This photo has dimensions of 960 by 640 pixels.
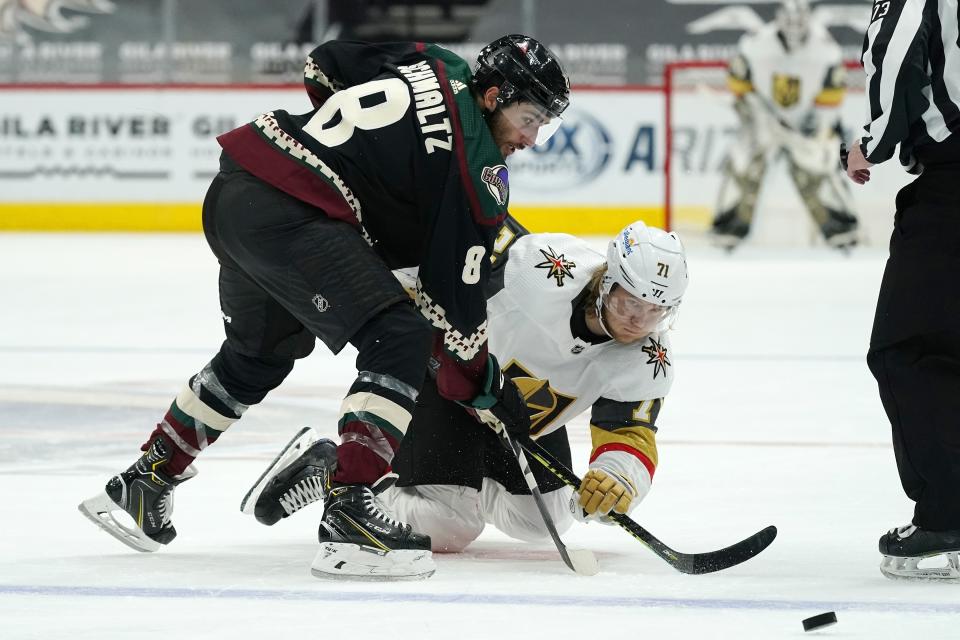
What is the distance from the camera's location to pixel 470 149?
244cm

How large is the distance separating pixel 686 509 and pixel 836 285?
480 centimetres

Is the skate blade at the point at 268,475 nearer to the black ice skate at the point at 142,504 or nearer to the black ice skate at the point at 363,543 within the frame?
the black ice skate at the point at 142,504

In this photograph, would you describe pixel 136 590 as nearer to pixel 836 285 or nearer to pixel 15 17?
pixel 836 285

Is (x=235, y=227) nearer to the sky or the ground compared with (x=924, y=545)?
nearer to the sky

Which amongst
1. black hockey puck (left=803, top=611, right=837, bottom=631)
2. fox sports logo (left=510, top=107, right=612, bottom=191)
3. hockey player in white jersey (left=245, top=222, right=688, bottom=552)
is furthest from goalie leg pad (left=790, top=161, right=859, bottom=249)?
black hockey puck (left=803, top=611, right=837, bottom=631)

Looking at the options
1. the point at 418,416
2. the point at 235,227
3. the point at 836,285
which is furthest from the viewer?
the point at 836,285

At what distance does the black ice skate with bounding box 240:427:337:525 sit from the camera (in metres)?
2.72

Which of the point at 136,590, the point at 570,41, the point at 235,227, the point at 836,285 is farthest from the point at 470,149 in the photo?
the point at 570,41

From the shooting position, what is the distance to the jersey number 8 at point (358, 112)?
97.7 inches

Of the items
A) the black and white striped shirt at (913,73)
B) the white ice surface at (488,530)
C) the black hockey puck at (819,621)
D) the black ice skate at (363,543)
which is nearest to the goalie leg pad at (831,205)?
the white ice surface at (488,530)

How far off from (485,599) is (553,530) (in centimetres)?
37

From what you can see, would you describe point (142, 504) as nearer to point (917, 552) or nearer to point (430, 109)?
point (430, 109)

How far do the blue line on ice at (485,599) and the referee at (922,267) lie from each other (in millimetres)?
216

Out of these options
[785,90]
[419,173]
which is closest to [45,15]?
[785,90]
